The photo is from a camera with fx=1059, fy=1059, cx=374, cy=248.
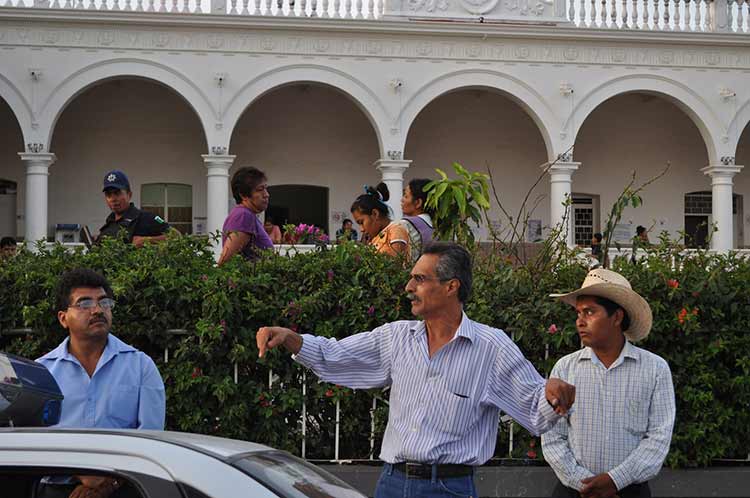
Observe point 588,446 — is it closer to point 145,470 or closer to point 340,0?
point 145,470

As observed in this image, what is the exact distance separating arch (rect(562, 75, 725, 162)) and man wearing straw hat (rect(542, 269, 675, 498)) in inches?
664

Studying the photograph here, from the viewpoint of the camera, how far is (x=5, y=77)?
64.1 ft

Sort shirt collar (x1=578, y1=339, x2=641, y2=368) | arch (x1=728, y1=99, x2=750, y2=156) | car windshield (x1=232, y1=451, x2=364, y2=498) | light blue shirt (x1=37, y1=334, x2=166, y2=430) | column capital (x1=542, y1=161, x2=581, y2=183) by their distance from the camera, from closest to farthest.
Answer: car windshield (x1=232, y1=451, x2=364, y2=498) < light blue shirt (x1=37, y1=334, x2=166, y2=430) < shirt collar (x1=578, y1=339, x2=641, y2=368) < column capital (x1=542, y1=161, x2=581, y2=183) < arch (x1=728, y1=99, x2=750, y2=156)

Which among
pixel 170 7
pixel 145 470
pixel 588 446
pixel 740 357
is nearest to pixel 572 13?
pixel 170 7

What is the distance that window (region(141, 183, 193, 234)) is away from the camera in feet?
75.5

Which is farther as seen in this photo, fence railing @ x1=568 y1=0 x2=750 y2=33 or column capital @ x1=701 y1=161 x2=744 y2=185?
column capital @ x1=701 y1=161 x2=744 y2=185

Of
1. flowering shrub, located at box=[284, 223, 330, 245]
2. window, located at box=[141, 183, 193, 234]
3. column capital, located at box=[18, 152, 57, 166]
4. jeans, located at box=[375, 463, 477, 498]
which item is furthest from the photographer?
window, located at box=[141, 183, 193, 234]

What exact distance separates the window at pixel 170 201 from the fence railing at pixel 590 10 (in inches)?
153

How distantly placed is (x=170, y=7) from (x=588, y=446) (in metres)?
18.1

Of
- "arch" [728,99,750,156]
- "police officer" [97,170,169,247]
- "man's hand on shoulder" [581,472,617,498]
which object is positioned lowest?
"man's hand on shoulder" [581,472,617,498]

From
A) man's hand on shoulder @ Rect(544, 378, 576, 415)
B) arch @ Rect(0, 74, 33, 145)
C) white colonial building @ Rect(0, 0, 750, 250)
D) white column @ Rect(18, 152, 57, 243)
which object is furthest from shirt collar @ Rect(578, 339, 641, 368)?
arch @ Rect(0, 74, 33, 145)

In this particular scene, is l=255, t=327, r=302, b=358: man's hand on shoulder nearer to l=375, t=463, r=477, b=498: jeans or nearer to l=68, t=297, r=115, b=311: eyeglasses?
l=375, t=463, r=477, b=498: jeans

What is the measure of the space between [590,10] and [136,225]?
622 inches

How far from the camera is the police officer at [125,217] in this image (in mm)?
7398
